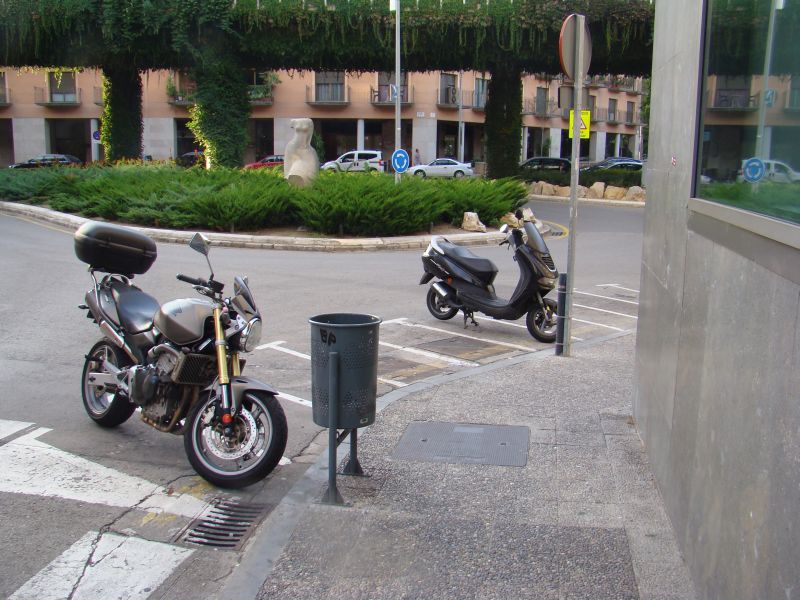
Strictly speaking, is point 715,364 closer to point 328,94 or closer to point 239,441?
point 239,441

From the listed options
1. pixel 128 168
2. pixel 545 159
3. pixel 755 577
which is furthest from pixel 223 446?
pixel 545 159

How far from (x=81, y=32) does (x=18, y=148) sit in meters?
36.4

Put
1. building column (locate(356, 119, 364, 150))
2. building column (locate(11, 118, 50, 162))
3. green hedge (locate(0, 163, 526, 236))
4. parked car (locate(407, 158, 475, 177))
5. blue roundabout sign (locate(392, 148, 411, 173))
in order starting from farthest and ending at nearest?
building column (locate(11, 118, 50, 162)) < building column (locate(356, 119, 364, 150)) < parked car (locate(407, 158, 475, 177)) < blue roundabout sign (locate(392, 148, 411, 173)) < green hedge (locate(0, 163, 526, 236))

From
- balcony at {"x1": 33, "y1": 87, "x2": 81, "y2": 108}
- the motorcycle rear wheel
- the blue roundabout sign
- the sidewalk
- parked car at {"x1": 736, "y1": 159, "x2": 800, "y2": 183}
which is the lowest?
the sidewalk

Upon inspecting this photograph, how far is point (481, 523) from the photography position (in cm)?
455

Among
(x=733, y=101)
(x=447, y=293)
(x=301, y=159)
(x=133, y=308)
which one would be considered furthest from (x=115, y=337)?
(x=301, y=159)

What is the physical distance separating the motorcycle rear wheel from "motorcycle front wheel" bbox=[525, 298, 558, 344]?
194 inches

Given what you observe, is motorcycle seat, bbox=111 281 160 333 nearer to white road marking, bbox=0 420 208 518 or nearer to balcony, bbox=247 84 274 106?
white road marking, bbox=0 420 208 518

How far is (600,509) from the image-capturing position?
4.75 meters

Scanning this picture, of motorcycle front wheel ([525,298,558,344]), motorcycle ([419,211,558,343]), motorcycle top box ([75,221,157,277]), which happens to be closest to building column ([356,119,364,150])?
motorcycle ([419,211,558,343])

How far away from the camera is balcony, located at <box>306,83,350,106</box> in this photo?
57250 mm

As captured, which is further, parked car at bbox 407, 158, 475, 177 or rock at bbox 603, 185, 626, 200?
parked car at bbox 407, 158, 475, 177

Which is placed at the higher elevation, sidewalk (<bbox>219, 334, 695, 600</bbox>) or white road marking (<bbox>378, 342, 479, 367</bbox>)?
sidewalk (<bbox>219, 334, 695, 600</bbox>)

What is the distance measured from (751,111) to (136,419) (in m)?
4.94
